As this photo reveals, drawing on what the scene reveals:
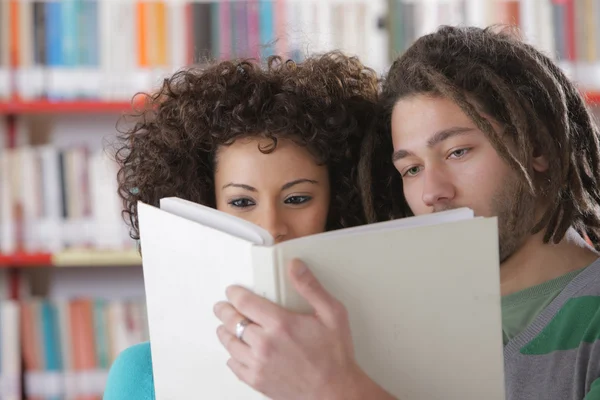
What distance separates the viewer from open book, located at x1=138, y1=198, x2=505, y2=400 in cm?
88

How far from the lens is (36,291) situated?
9.20ft

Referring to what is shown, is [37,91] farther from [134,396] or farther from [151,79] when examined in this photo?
[134,396]

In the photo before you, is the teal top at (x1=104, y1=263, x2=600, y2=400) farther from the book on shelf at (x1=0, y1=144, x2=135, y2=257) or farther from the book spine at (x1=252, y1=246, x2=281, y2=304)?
the book on shelf at (x1=0, y1=144, x2=135, y2=257)

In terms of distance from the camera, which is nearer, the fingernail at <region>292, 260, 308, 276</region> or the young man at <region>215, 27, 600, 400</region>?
the fingernail at <region>292, 260, 308, 276</region>

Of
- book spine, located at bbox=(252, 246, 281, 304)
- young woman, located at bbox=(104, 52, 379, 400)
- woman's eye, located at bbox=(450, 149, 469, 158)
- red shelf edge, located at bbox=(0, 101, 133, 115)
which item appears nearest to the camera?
book spine, located at bbox=(252, 246, 281, 304)

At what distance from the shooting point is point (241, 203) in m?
1.37

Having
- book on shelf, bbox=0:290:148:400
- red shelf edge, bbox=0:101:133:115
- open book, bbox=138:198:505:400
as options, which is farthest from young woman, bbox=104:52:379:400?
book on shelf, bbox=0:290:148:400

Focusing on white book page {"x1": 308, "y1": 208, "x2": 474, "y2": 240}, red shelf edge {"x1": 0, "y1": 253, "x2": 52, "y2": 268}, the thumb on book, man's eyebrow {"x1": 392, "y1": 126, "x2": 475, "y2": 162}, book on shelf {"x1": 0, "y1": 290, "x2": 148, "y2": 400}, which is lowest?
book on shelf {"x1": 0, "y1": 290, "x2": 148, "y2": 400}

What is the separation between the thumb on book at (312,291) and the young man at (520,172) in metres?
0.39

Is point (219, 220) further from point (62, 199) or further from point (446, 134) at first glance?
point (62, 199)

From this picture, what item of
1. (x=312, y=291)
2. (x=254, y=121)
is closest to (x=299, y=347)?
(x=312, y=291)

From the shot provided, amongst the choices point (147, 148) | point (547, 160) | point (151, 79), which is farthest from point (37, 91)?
point (547, 160)

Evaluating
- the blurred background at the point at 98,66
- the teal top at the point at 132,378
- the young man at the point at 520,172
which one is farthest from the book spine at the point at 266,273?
the blurred background at the point at 98,66

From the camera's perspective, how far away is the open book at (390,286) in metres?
0.88
